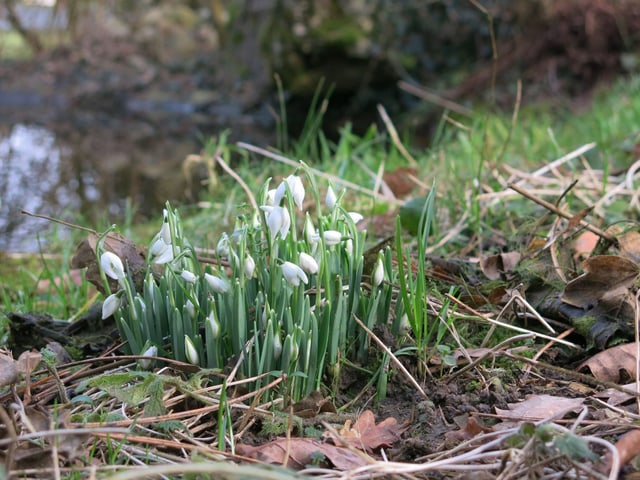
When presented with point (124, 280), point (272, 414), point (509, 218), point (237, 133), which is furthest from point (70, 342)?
point (237, 133)

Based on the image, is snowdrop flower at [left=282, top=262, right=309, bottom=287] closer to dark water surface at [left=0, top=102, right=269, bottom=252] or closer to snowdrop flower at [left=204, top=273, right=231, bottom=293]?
snowdrop flower at [left=204, top=273, right=231, bottom=293]

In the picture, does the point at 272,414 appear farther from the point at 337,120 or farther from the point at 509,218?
the point at 337,120

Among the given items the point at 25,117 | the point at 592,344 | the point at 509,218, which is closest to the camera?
the point at 592,344

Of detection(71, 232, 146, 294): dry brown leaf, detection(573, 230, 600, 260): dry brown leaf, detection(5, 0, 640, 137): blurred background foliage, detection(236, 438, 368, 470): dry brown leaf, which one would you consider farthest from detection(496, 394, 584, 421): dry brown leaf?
detection(5, 0, 640, 137): blurred background foliage

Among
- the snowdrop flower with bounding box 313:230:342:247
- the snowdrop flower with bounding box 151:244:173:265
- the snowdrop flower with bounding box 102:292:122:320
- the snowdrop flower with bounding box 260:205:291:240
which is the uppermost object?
the snowdrop flower with bounding box 260:205:291:240

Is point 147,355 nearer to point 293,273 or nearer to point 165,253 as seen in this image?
point 165,253

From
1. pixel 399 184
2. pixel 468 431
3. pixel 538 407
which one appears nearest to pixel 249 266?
pixel 468 431

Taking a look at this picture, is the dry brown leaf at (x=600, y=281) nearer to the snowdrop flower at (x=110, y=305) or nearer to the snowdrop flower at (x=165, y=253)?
the snowdrop flower at (x=165, y=253)
